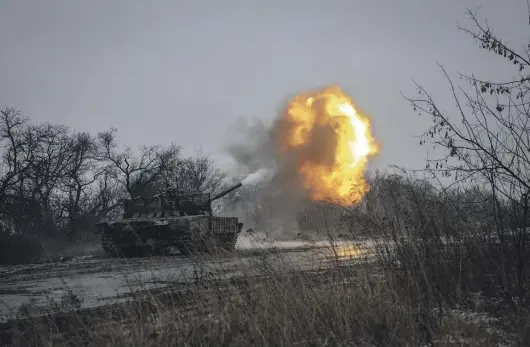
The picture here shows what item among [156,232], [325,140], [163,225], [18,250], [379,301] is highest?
[325,140]

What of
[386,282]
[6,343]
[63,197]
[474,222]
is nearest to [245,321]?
[386,282]

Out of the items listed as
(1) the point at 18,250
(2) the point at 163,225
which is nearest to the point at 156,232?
(2) the point at 163,225

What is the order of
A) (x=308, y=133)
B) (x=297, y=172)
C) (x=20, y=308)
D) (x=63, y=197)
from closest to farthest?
1. (x=20, y=308)
2. (x=308, y=133)
3. (x=297, y=172)
4. (x=63, y=197)

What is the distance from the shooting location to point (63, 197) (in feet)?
142

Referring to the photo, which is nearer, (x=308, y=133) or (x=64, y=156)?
(x=308, y=133)

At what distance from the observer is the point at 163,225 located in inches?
750

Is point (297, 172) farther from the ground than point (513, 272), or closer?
farther from the ground

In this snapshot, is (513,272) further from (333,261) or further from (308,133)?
(308,133)

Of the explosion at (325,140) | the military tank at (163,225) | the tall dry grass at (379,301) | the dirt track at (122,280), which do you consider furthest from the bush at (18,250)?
the tall dry grass at (379,301)

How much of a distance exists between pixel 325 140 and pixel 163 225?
10414 millimetres

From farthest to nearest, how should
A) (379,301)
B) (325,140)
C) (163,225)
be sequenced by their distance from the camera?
1. (325,140)
2. (163,225)
3. (379,301)

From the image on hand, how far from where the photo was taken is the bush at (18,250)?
899 inches

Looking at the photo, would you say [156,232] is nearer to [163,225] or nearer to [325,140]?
[163,225]

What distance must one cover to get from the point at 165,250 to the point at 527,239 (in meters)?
15.3
